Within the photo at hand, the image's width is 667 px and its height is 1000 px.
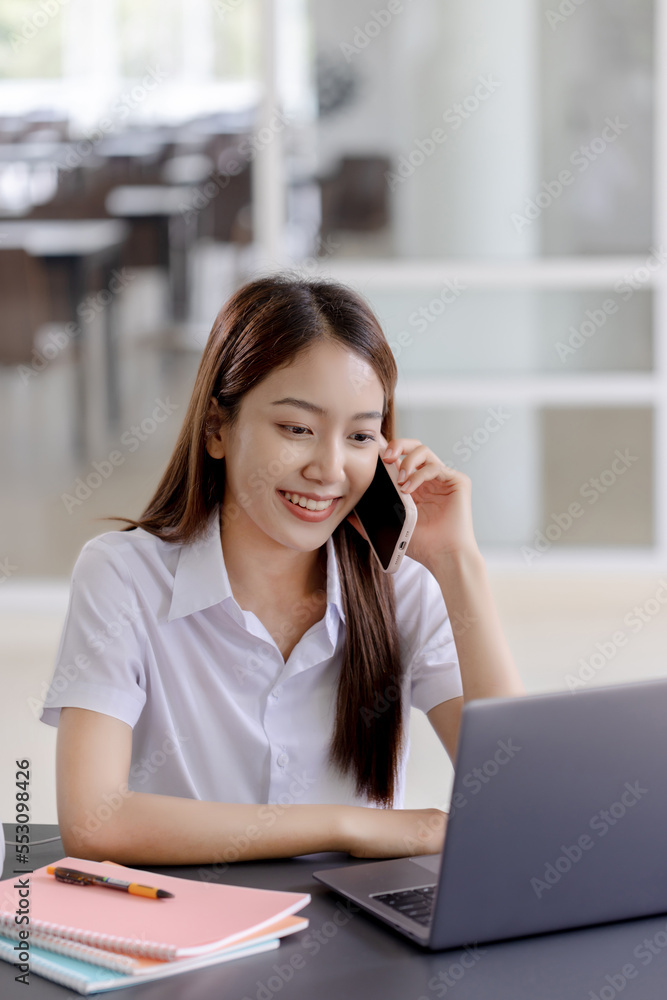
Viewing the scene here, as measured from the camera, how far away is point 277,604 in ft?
5.07

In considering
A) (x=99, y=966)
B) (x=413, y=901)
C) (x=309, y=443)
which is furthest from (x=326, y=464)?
(x=99, y=966)

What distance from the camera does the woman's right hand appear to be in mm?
1165

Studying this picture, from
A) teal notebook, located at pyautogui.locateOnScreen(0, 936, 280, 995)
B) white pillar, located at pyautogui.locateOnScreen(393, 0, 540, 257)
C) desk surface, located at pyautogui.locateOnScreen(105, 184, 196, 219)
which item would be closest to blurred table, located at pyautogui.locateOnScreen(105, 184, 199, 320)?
desk surface, located at pyautogui.locateOnScreen(105, 184, 196, 219)

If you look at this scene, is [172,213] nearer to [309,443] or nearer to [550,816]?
[309,443]

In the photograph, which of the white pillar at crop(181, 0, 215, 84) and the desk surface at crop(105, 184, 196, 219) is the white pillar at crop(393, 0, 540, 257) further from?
the desk surface at crop(105, 184, 196, 219)

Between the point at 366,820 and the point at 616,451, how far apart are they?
11.3ft

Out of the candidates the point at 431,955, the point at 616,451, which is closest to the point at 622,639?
the point at 616,451

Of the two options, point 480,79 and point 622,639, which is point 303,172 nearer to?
point 480,79

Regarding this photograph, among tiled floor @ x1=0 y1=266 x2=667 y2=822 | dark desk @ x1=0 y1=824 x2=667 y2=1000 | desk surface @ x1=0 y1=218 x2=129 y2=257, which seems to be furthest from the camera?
desk surface @ x1=0 y1=218 x2=129 y2=257

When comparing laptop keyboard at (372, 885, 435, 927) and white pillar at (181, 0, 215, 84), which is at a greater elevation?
white pillar at (181, 0, 215, 84)

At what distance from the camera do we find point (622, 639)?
12.5ft

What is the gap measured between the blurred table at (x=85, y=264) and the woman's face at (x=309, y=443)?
10.8 ft

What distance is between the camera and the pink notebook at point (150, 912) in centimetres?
91

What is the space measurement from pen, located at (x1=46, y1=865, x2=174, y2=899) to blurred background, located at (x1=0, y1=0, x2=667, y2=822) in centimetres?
302
